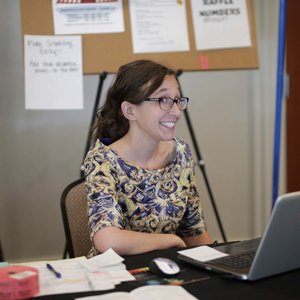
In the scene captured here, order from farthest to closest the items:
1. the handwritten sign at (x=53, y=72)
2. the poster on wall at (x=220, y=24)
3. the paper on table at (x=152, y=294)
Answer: the poster on wall at (x=220, y=24) → the handwritten sign at (x=53, y=72) → the paper on table at (x=152, y=294)

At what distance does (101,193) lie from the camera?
56.3 inches

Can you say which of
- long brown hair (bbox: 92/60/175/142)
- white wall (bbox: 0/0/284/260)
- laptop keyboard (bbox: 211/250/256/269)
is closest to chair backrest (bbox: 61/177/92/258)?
long brown hair (bbox: 92/60/175/142)

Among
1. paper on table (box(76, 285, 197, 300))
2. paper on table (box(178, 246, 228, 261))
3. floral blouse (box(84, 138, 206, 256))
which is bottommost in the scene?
paper on table (box(178, 246, 228, 261))

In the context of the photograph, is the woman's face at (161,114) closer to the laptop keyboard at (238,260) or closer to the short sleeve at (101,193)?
the short sleeve at (101,193)

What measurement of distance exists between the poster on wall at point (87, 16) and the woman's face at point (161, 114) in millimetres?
926

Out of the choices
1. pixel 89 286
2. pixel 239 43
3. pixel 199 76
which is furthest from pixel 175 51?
pixel 89 286

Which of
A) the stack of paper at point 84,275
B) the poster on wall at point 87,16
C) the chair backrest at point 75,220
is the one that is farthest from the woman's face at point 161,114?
the poster on wall at point 87,16

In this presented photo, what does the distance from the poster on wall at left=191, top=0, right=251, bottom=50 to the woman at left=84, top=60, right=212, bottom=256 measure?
945mm

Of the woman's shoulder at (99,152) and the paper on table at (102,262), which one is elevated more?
the woman's shoulder at (99,152)

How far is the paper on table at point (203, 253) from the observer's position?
1.16 m

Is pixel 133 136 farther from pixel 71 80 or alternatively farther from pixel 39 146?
pixel 39 146

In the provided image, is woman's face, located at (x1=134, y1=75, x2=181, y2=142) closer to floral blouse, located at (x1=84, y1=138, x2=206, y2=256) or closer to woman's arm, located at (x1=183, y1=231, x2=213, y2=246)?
floral blouse, located at (x1=84, y1=138, x2=206, y2=256)

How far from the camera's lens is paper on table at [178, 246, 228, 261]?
1.16 m

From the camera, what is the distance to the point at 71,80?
2309mm
